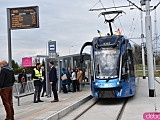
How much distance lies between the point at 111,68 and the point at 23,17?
4.94m

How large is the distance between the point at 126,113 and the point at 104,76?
3.26 metres

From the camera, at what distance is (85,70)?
79.3 feet

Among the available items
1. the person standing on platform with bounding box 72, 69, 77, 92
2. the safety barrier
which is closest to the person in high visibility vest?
the safety barrier

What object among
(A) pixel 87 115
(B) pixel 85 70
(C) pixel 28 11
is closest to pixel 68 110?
(A) pixel 87 115

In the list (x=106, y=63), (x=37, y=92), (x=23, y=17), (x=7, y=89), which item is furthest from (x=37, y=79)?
(x=7, y=89)

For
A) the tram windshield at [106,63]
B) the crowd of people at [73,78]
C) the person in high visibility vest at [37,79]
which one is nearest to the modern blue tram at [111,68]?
the tram windshield at [106,63]

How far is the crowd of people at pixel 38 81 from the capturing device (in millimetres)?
9305

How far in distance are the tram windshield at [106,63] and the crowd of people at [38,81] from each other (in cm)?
219

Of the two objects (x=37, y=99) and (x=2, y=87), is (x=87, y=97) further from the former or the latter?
(x=2, y=87)

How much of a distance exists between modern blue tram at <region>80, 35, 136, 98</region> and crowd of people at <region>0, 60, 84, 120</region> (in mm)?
2081

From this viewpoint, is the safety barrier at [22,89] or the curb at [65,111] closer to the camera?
the curb at [65,111]

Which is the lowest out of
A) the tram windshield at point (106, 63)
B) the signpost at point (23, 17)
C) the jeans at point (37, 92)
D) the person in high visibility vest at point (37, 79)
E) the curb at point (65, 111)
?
the curb at point (65, 111)

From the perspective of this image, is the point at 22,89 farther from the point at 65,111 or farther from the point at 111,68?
the point at 111,68

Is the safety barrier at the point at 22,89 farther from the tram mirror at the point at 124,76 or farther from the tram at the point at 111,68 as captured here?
the tram mirror at the point at 124,76
